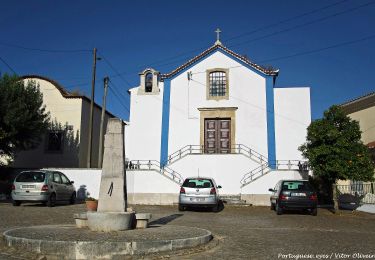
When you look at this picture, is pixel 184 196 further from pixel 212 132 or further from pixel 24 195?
pixel 212 132

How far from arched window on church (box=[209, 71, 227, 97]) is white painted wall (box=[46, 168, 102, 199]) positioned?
9684 mm

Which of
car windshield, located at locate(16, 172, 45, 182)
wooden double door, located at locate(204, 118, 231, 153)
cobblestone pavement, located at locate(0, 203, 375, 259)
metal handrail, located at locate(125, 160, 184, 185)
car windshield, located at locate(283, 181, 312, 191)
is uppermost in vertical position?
wooden double door, located at locate(204, 118, 231, 153)

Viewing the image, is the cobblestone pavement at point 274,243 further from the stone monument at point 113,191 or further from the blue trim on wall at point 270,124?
the blue trim on wall at point 270,124

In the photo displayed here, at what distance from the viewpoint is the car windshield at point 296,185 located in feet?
53.8

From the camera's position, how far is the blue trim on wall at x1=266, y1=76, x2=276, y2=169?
24.8 metres

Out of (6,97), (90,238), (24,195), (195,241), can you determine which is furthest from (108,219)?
(6,97)

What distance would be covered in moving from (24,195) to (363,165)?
15.0m

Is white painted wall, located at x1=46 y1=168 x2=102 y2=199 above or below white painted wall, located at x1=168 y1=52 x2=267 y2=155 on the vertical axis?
below

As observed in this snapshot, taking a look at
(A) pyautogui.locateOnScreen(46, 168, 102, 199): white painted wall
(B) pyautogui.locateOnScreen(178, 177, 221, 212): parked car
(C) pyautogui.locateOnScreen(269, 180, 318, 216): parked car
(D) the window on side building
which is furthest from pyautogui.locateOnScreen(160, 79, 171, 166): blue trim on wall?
(C) pyautogui.locateOnScreen(269, 180, 318, 216): parked car

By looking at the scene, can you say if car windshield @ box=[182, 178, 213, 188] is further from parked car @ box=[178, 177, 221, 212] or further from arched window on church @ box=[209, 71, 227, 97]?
arched window on church @ box=[209, 71, 227, 97]

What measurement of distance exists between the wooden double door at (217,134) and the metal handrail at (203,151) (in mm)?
577

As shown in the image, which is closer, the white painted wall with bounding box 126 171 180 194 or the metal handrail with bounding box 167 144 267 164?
the white painted wall with bounding box 126 171 180 194

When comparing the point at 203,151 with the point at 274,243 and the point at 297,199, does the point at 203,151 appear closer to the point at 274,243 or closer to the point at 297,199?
the point at 297,199

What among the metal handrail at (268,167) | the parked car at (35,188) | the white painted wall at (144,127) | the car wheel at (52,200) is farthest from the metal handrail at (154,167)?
the parked car at (35,188)
